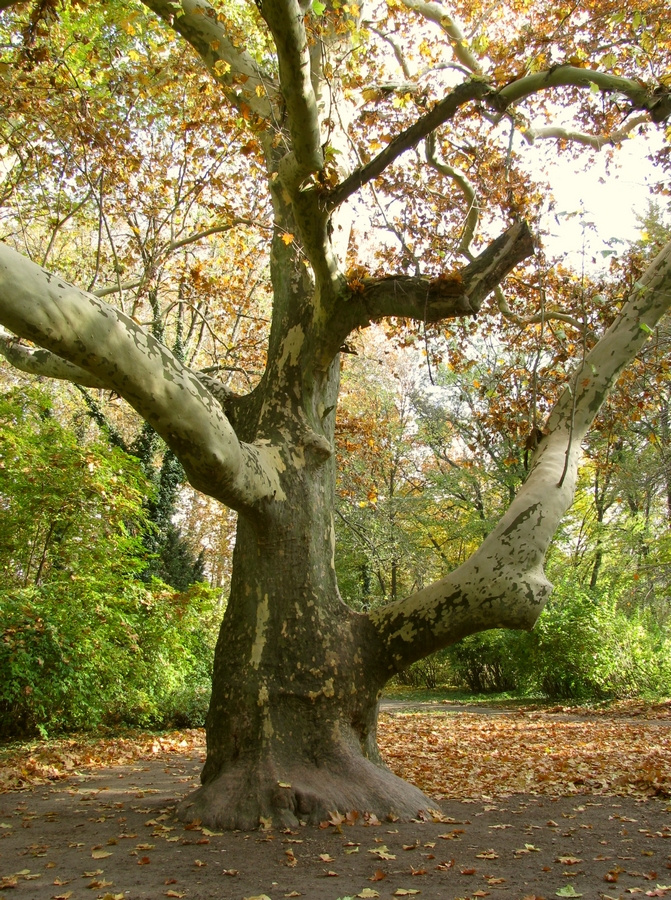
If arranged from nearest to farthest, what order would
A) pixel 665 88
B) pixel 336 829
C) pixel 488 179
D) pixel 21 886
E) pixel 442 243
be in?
1. pixel 21 886
2. pixel 336 829
3. pixel 665 88
4. pixel 488 179
5. pixel 442 243

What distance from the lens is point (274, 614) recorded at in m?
4.63

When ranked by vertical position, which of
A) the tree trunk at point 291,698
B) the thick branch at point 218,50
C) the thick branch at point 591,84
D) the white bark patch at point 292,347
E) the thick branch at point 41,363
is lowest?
the tree trunk at point 291,698

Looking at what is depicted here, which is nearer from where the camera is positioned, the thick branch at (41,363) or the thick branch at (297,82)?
the thick branch at (297,82)

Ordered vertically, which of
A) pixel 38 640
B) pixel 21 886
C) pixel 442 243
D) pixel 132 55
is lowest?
pixel 21 886

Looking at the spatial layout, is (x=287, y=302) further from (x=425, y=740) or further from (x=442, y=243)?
(x=425, y=740)

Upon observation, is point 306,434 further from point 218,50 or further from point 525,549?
point 218,50

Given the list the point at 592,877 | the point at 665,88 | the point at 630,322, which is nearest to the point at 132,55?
the point at 665,88

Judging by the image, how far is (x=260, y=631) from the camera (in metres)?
4.60

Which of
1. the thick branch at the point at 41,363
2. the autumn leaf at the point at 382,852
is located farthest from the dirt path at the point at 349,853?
the thick branch at the point at 41,363

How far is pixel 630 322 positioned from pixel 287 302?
9.62 feet

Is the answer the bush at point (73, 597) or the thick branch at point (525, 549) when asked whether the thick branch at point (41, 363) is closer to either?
the thick branch at point (525, 549)

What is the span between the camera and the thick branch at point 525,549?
4.41 meters

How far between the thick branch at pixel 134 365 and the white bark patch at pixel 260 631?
0.76 meters

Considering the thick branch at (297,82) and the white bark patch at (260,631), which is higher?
the thick branch at (297,82)
